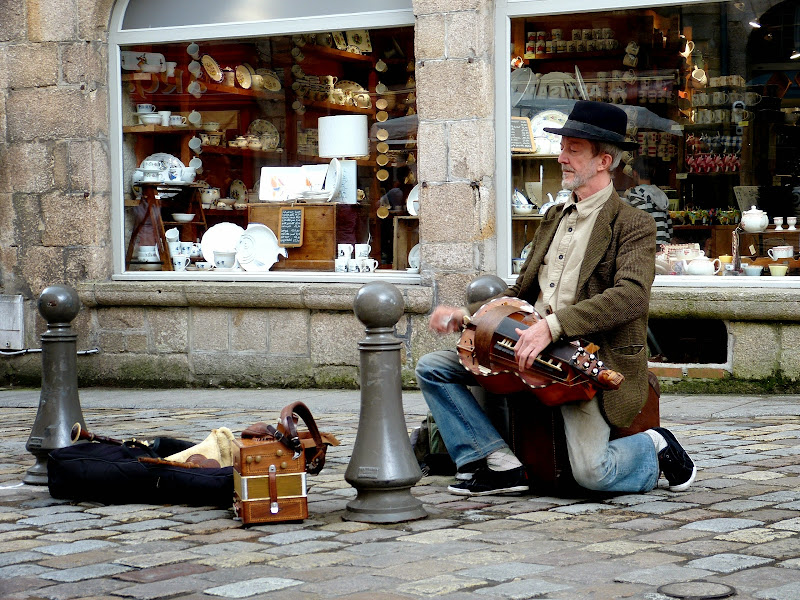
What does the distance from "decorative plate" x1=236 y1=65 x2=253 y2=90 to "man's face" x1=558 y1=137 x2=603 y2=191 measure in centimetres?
512

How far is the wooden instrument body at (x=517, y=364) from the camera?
436 centimetres

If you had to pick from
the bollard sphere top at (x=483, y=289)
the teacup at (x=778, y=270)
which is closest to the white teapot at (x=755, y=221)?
the teacup at (x=778, y=270)

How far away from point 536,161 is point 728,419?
256 cm

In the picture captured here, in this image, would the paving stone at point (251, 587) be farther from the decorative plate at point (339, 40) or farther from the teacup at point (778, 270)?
the decorative plate at point (339, 40)

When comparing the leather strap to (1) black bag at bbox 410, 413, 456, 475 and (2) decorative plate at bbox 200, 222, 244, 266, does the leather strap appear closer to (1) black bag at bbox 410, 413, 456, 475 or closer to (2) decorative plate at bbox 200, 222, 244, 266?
(1) black bag at bbox 410, 413, 456, 475

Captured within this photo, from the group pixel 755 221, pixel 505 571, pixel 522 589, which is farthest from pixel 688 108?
pixel 522 589

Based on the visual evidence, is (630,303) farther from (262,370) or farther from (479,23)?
(262,370)

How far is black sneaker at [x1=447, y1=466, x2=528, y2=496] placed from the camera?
479cm

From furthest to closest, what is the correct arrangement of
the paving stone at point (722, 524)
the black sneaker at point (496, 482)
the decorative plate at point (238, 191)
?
the decorative plate at point (238, 191)
the black sneaker at point (496, 482)
the paving stone at point (722, 524)

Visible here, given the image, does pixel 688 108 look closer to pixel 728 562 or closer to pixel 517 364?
pixel 517 364

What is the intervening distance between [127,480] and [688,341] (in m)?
4.46

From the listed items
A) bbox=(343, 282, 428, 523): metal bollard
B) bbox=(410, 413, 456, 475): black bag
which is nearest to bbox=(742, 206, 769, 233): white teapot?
bbox=(410, 413, 456, 475): black bag

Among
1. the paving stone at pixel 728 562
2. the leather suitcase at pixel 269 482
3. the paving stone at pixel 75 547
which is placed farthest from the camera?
the leather suitcase at pixel 269 482

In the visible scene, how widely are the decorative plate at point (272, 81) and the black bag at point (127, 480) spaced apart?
4.97 m
